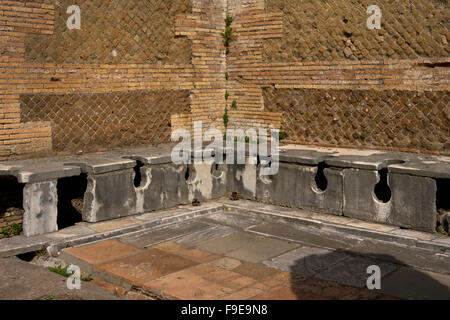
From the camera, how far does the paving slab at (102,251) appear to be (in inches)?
222

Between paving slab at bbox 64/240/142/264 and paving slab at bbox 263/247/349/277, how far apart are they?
1.63 metres

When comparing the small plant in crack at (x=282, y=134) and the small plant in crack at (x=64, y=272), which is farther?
the small plant in crack at (x=282, y=134)

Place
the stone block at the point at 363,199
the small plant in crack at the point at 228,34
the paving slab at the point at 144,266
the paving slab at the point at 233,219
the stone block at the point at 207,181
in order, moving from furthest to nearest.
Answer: the small plant in crack at the point at 228,34 → the stone block at the point at 207,181 → the paving slab at the point at 233,219 → the stone block at the point at 363,199 → the paving slab at the point at 144,266

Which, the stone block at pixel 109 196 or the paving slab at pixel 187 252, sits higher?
the stone block at pixel 109 196

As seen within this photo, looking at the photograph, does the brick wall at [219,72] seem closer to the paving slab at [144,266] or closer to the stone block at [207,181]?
the stone block at [207,181]

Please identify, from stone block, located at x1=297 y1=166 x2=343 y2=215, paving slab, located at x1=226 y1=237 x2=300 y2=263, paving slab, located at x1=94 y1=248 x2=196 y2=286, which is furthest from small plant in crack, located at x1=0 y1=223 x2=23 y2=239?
stone block, located at x1=297 y1=166 x2=343 y2=215

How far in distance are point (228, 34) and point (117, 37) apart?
2.55 metres

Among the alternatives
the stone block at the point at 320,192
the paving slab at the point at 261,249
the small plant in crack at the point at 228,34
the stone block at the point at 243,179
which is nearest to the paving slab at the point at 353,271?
the paving slab at the point at 261,249

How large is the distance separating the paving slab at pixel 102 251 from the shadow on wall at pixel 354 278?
6.33 feet

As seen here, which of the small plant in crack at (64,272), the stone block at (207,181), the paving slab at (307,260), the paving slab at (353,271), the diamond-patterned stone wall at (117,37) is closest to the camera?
the paving slab at (353,271)

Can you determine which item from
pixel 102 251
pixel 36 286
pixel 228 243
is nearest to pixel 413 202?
pixel 228 243

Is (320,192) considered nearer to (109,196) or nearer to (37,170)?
(109,196)

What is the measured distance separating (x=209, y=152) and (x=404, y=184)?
3.17m

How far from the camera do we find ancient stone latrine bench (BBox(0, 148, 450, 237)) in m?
6.31
